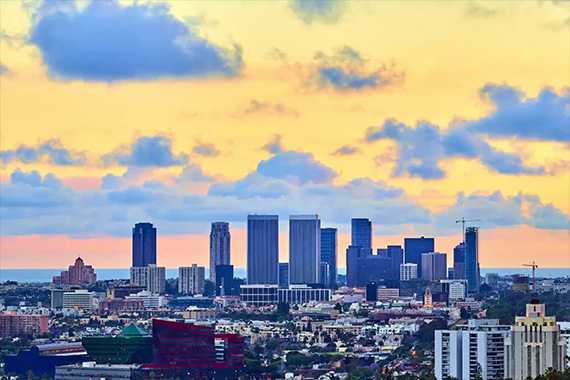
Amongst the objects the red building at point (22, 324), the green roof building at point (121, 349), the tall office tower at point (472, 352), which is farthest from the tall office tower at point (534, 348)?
the red building at point (22, 324)

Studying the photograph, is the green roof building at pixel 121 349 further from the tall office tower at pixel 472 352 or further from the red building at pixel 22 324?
the red building at pixel 22 324

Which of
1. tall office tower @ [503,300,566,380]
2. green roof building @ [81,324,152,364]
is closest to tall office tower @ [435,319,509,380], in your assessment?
tall office tower @ [503,300,566,380]

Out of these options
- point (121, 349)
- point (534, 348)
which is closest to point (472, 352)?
point (534, 348)

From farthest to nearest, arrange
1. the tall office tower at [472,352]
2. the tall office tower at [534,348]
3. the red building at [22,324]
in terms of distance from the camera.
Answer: the red building at [22,324], the tall office tower at [472,352], the tall office tower at [534,348]

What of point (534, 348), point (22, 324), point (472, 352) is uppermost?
point (534, 348)

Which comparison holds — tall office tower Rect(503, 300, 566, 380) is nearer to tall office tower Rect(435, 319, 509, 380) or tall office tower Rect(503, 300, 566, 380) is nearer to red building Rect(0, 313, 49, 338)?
tall office tower Rect(435, 319, 509, 380)

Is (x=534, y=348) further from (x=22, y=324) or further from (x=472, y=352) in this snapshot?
(x=22, y=324)
